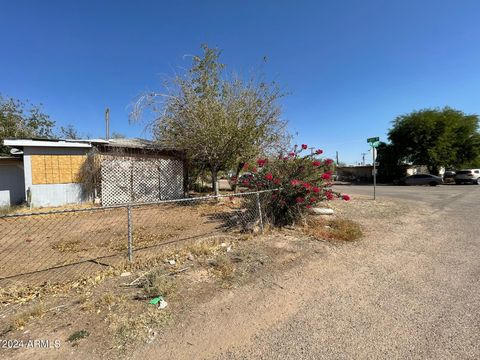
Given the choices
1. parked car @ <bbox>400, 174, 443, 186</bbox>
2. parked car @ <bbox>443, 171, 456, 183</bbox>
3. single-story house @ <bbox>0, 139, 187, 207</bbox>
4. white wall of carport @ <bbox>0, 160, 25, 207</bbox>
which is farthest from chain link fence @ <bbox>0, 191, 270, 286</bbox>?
parked car @ <bbox>443, 171, 456, 183</bbox>

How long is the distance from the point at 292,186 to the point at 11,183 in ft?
40.8

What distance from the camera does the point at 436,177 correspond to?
24.2 meters

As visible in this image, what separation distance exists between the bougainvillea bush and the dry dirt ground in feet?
5.27

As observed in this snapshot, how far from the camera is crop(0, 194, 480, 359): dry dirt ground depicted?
2.18 metres

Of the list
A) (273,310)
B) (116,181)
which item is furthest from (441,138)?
(273,310)

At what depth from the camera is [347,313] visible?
2.68 m

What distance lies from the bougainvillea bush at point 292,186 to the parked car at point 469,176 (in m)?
24.0

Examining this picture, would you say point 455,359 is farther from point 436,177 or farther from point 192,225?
point 436,177

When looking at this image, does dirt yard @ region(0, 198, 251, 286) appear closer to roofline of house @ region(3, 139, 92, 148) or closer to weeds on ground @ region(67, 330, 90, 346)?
weeds on ground @ region(67, 330, 90, 346)

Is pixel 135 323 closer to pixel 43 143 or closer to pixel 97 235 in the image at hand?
pixel 97 235

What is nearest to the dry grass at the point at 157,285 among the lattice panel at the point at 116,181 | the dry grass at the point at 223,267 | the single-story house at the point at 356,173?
the dry grass at the point at 223,267

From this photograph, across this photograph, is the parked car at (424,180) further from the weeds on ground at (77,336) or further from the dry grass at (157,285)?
the weeds on ground at (77,336)

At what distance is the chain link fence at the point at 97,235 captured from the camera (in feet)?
13.0

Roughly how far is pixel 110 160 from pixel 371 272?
9829mm
